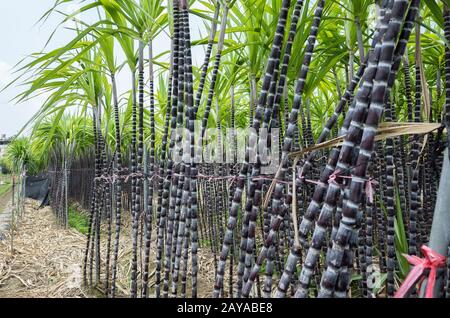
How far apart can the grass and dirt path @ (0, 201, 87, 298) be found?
16 cm

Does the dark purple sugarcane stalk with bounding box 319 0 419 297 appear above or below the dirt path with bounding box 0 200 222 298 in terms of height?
above

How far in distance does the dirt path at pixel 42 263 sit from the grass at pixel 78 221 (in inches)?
6.3

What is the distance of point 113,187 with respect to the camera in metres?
5.12

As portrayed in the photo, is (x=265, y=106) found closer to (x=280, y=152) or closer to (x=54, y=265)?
(x=280, y=152)

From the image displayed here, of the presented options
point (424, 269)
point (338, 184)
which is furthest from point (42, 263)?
point (424, 269)

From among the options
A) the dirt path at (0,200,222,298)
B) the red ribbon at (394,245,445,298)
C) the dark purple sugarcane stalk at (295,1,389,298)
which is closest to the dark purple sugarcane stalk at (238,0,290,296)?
the dark purple sugarcane stalk at (295,1,389,298)

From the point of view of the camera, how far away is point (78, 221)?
5922mm

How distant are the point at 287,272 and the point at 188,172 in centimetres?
73

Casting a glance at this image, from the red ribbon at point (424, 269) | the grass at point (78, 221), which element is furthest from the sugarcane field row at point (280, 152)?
the grass at point (78, 221)

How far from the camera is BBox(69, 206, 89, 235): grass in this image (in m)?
5.32

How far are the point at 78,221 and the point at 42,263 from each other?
7.49 ft

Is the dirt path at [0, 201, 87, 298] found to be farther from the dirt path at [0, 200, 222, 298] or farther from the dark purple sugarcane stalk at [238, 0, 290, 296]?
the dark purple sugarcane stalk at [238, 0, 290, 296]
